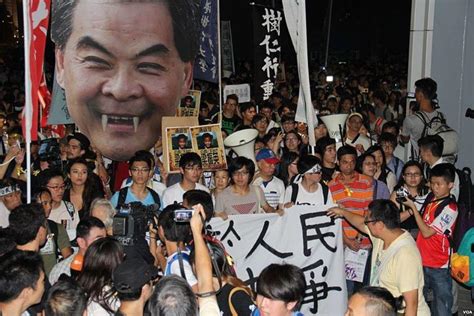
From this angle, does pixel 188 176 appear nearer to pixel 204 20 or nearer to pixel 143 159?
pixel 143 159

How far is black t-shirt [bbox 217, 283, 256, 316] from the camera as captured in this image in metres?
4.05

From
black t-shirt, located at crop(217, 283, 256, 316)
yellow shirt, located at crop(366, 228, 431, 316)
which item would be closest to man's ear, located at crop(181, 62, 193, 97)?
yellow shirt, located at crop(366, 228, 431, 316)

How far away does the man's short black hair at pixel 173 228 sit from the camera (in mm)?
4727

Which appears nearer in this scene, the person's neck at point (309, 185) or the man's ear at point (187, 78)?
the person's neck at point (309, 185)

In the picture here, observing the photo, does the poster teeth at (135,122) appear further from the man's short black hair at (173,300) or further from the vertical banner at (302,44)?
the man's short black hair at (173,300)

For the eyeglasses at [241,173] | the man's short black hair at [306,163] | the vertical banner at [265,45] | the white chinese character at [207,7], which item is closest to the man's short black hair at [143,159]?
the eyeglasses at [241,173]

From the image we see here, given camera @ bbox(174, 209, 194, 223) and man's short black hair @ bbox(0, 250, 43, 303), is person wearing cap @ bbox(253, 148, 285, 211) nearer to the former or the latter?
camera @ bbox(174, 209, 194, 223)

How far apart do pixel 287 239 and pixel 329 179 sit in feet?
4.22

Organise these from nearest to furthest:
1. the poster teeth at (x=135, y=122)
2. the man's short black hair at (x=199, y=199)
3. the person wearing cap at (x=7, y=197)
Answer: the man's short black hair at (x=199, y=199) → the person wearing cap at (x=7, y=197) → the poster teeth at (x=135, y=122)

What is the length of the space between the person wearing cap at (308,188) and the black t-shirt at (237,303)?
2.69m

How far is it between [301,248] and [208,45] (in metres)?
4.94

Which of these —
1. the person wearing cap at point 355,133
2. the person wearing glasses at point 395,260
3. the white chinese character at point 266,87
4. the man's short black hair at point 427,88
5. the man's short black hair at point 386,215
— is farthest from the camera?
the white chinese character at point 266,87

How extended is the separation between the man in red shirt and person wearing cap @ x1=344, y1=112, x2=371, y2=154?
2.86 m

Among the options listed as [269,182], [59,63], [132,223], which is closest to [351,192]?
[269,182]
